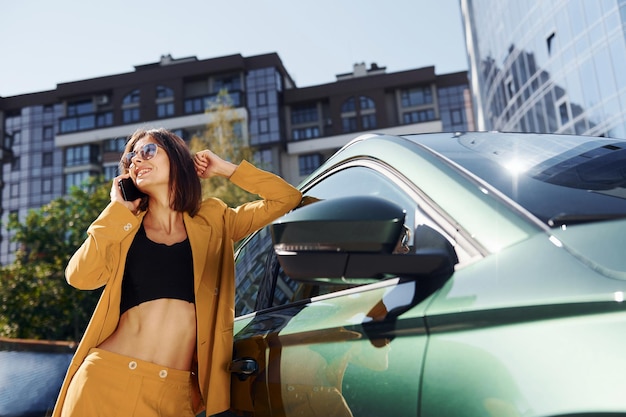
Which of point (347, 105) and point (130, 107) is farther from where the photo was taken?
point (347, 105)

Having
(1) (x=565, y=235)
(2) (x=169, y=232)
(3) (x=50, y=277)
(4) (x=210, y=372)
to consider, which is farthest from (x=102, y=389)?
(3) (x=50, y=277)

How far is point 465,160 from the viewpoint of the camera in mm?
1326

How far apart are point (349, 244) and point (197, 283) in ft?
3.53

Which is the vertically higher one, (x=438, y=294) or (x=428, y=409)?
(x=438, y=294)

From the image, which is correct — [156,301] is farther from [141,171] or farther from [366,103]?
[366,103]

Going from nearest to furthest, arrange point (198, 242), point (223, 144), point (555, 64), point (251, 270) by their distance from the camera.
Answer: point (198, 242)
point (251, 270)
point (223, 144)
point (555, 64)

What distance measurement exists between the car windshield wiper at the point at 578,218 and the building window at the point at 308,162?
142 feet

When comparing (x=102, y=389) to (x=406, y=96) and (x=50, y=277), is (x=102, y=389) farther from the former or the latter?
(x=406, y=96)

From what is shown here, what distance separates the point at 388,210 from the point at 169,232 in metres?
1.36

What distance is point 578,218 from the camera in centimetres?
99

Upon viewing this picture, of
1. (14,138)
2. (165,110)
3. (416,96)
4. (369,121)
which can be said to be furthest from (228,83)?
(14,138)

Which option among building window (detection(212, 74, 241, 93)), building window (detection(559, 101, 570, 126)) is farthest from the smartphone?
building window (detection(212, 74, 241, 93))

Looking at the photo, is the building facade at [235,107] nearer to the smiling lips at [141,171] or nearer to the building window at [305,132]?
the building window at [305,132]

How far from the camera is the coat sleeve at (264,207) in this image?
2250 millimetres
